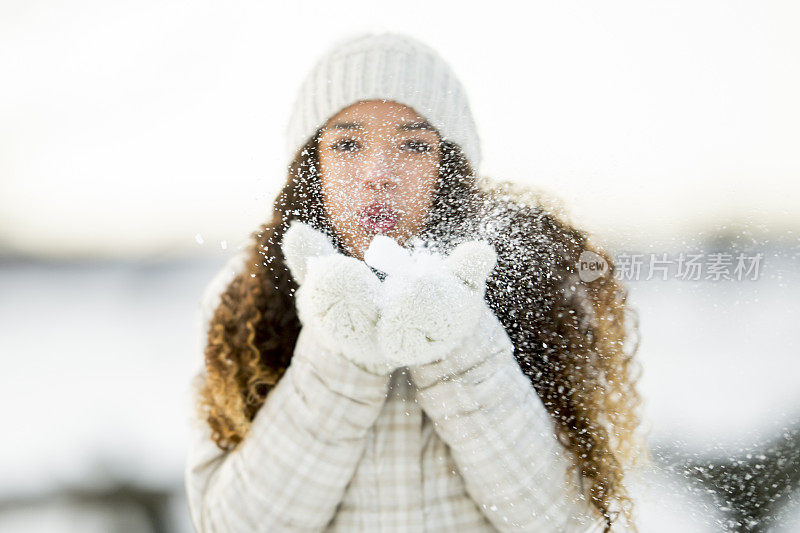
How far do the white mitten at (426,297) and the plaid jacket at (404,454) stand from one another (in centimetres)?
3

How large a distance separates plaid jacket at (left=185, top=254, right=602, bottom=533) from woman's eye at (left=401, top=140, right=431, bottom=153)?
0.12m

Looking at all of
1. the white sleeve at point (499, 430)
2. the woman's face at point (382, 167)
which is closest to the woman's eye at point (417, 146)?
the woman's face at point (382, 167)

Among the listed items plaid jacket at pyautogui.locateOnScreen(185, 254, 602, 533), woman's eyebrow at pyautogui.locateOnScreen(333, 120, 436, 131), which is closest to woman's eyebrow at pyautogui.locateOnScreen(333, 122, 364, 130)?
woman's eyebrow at pyautogui.locateOnScreen(333, 120, 436, 131)

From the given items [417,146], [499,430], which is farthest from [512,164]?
[499,430]

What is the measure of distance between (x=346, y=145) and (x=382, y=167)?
3 centimetres

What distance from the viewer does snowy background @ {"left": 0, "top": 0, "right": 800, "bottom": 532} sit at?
392 millimetres

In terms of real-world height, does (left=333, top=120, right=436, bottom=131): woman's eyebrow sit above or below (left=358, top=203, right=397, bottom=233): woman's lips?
above

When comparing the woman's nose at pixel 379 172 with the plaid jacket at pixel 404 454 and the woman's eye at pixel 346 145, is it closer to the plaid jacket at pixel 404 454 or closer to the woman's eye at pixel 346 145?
the woman's eye at pixel 346 145

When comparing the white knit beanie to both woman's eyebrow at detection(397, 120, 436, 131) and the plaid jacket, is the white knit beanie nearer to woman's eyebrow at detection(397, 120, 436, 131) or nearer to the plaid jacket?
woman's eyebrow at detection(397, 120, 436, 131)

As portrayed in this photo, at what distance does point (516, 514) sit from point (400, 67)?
1.10 feet

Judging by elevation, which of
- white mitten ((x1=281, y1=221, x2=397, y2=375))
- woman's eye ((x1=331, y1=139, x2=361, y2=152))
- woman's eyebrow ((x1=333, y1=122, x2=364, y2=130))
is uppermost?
woman's eyebrow ((x1=333, y1=122, x2=364, y2=130))

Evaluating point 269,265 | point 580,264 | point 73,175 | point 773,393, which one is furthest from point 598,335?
point 73,175

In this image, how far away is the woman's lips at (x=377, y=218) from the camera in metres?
0.35

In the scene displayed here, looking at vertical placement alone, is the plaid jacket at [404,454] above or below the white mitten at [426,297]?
below
